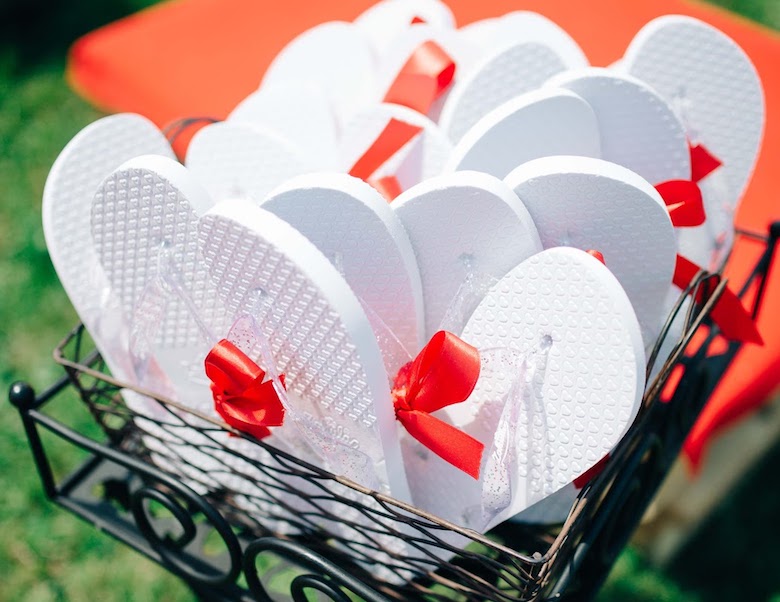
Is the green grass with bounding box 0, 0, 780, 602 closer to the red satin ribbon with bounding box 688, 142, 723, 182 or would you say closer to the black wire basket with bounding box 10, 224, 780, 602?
the black wire basket with bounding box 10, 224, 780, 602

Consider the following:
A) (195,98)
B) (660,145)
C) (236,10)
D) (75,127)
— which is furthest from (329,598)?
(75,127)

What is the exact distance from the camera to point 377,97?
0.77 m

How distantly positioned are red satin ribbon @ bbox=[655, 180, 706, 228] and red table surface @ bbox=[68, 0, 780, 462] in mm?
476

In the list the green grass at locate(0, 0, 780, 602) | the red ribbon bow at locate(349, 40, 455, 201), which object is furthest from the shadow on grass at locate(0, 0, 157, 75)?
the red ribbon bow at locate(349, 40, 455, 201)

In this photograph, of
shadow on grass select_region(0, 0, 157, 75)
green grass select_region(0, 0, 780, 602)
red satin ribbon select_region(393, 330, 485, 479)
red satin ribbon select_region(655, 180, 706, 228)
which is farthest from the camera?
shadow on grass select_region(0, 0, 157, 75)

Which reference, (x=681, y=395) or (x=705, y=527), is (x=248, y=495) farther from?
(x=705, y=527)

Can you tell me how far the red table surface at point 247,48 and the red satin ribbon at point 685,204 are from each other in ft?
1.56

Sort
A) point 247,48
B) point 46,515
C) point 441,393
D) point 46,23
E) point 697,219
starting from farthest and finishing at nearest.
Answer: point 46,23
point 247,48
point 46,515
point 697,219
point 441,393

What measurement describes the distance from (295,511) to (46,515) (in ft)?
2.74

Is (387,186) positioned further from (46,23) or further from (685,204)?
(46,23)

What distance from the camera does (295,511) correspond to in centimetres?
58

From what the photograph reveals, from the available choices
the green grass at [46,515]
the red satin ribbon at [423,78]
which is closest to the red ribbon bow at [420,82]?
the red satin ribbon at [423,78]

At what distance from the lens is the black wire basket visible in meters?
0.54

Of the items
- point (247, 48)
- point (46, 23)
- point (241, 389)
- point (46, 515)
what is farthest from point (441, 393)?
point (46, 23)
